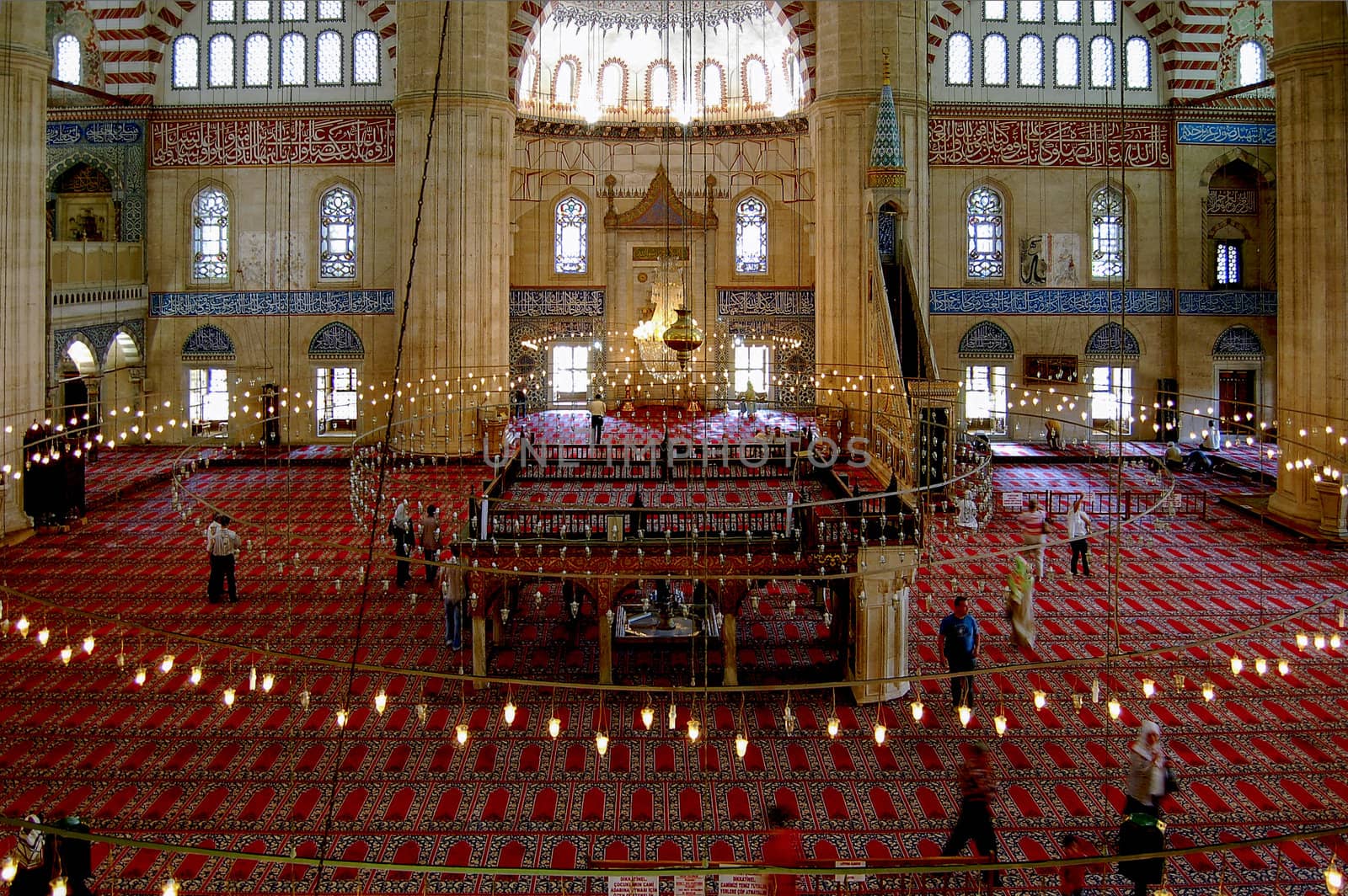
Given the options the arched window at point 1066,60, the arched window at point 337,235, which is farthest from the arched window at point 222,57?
the arched window at point 1066,60

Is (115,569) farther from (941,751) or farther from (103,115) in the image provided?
(103,115)

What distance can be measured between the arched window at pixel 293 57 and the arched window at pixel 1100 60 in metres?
9.86

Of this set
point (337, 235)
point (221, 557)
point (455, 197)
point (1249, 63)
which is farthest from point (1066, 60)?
point (221, 557)

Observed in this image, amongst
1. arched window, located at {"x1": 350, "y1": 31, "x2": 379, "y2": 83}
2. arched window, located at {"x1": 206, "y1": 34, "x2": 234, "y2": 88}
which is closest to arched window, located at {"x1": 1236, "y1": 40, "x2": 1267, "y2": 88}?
arched window, located at {"x1": 350, "y1": 31, "x2": 379, "y2": 83}

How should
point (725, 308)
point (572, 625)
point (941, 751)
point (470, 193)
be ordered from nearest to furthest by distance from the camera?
point (941, 751)
point (572, 625)
point (470, 193)
point (725, 308)

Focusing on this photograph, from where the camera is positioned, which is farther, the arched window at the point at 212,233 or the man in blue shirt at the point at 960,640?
the arched window at the point at 212,233

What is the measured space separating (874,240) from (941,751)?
23.9ft

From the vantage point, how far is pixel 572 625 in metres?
7.19

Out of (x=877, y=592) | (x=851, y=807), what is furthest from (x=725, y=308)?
(x=851, y=807)

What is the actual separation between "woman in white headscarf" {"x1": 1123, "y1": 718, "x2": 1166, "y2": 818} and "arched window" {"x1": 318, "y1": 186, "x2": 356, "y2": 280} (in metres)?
12.4

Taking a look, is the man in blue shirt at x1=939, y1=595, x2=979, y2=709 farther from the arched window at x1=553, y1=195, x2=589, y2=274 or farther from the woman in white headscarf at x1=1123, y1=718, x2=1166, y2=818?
the arched window at x1=553, y1=195, x2=589, y2=274

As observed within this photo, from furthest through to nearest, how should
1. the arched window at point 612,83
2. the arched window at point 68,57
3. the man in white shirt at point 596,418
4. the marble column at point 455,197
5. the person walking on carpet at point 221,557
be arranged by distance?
the arched window at point 612,83 < the arched window at point 68,57 < the marble column at point 455,197 < the man in white shirt at point 596,418 < the person walking on carpet at point 221,557

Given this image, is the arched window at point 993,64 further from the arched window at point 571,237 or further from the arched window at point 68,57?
the arched window at point 68,57

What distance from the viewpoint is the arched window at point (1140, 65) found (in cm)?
1470
